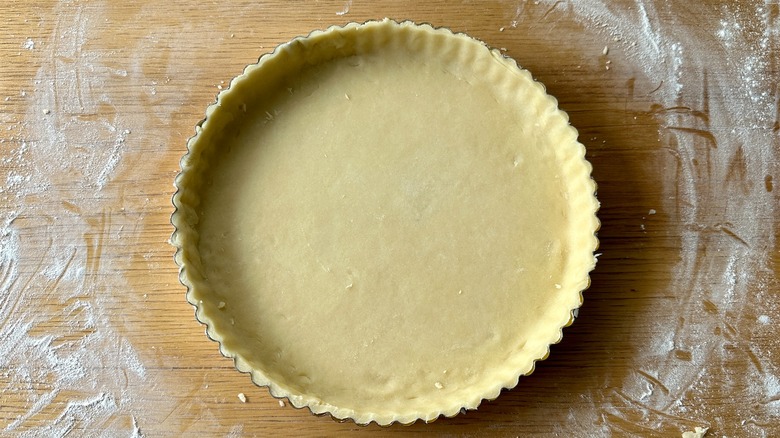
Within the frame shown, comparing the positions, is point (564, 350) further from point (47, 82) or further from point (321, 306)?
point (47, 82)

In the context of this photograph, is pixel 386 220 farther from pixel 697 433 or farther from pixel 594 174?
pixel 697 433

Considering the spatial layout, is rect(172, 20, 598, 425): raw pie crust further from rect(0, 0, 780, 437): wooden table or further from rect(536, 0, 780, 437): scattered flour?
rect(536, 0, 780, 437): scattered flour

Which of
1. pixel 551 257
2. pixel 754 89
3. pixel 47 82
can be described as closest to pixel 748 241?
pixel 754 89

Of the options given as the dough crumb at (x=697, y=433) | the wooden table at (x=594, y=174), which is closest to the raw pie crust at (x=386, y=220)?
the wooden table at (x=594, y=174)

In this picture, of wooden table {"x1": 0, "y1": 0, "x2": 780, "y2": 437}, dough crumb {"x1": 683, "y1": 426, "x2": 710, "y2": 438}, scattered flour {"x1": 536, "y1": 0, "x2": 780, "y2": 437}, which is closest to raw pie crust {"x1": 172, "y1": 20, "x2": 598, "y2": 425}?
wooden table {"x1": 0, "y1": 0, "x2": 780, "y2": 437}

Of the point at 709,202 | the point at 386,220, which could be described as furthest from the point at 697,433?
the point at 386,220
